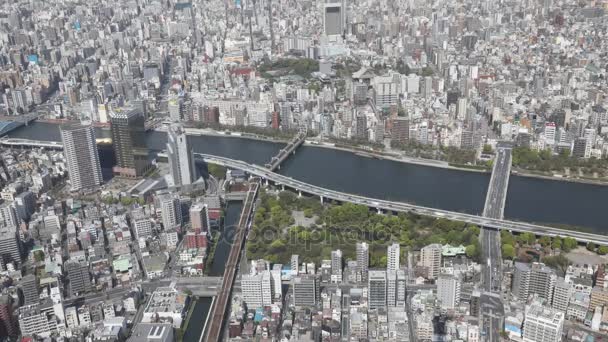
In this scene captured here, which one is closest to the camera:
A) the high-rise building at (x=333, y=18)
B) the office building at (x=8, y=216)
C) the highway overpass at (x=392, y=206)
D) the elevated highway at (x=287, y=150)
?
the highway overpass at (x=392, y=206)

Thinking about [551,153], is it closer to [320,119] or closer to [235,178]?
[320,119]

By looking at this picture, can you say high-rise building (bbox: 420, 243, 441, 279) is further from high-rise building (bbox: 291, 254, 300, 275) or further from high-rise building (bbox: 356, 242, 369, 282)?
high-rise building (bbox: 291, 254, 300, 275)

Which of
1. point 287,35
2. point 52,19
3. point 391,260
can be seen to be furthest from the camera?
point 52,19

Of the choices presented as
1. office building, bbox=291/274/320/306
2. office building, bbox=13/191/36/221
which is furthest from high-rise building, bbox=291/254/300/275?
office building, bbox=13/191/36/221

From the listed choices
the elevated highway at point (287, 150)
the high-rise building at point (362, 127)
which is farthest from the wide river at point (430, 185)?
the high-rise building at point (362, 127)

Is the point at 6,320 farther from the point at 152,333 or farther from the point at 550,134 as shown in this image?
the point at 550,134

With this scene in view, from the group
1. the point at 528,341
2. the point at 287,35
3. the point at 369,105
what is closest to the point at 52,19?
the point at 287,35

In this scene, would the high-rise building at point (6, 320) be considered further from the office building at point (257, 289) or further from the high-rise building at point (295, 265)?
the high-rise building at point (295, 265)
